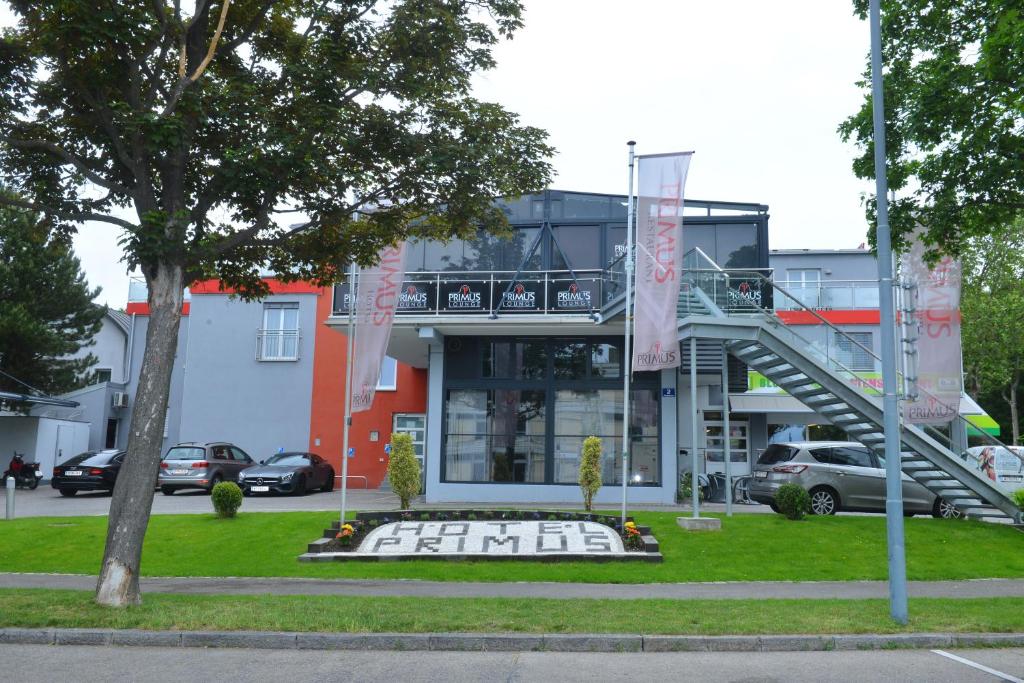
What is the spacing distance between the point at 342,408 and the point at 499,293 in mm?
11938

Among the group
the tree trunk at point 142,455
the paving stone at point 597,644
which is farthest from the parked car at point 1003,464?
the tree trunk at point 142,455

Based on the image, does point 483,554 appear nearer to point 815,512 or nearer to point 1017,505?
point 815,512

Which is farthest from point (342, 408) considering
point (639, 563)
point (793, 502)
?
point (639, 563)

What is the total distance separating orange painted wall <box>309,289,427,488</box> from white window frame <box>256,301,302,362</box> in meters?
0.85

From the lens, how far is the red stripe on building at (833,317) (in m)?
17.1

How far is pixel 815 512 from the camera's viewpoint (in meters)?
18.6

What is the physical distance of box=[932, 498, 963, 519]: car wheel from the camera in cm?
1812

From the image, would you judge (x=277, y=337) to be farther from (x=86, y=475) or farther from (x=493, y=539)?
(x=493, y=539)

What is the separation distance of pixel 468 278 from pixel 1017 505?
12326 mm

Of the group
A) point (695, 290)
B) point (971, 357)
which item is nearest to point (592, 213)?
point (695, 290)

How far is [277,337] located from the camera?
1223 inches

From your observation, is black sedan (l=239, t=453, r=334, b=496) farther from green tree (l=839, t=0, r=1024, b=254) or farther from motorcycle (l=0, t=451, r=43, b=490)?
green tree (l=839, t=0, r=1024, b=254)

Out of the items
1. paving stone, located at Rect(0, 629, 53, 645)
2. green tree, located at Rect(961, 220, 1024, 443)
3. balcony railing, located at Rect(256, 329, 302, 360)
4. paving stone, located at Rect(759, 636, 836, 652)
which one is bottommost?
paving stone, located at Rect(0, 629, 53, 645)

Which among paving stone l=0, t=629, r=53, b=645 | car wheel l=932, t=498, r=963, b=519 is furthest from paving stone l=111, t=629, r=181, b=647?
car wheel l=932, t=498, r=963, b=519
